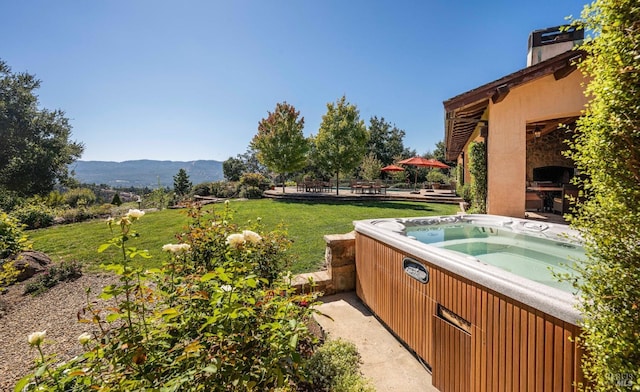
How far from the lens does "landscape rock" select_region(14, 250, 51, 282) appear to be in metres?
5.08

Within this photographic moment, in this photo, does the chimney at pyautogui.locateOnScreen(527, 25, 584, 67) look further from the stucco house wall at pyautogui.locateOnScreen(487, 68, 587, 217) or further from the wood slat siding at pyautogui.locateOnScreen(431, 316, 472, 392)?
the wood slat siding at pyautogui.locateOnScreen(431, 316, 472, 392)

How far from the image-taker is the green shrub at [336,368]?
2447 mm

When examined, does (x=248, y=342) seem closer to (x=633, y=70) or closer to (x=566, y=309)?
(x=566, y=309)

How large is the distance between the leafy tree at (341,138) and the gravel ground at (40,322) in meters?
15.9

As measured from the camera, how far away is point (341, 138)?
64.3ft

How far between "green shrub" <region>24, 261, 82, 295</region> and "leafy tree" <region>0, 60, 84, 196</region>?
20.0 m

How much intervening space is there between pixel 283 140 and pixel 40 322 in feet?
54.5

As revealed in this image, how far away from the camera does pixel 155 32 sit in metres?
8.41

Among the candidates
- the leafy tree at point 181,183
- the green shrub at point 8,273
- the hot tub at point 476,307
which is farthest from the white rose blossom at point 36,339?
the leafy tree at point 181,183

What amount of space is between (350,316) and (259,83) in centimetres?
1475

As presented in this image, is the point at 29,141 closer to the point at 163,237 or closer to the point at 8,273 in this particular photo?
the point at 163,237

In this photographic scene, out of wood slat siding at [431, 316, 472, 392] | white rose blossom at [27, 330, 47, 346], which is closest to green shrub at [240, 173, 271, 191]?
wood slat siding at [431, 316, 472, 392]
